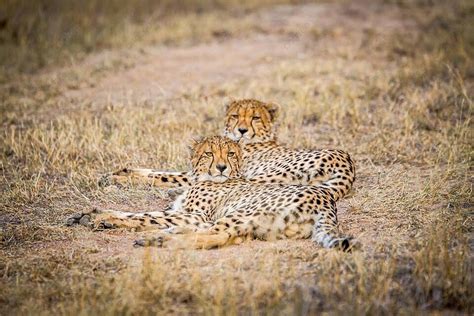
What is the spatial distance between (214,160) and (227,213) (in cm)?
62

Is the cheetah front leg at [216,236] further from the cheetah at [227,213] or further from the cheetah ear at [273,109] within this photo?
the cheetah ear at [273,109]

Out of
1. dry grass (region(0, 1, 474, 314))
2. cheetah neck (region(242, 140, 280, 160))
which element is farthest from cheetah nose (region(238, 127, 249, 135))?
dry grass (region(0, 1, 474, 314))

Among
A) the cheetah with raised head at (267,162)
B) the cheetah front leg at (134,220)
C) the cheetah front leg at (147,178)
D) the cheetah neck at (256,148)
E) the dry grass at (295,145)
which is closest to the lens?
the dry grass at (295,145)

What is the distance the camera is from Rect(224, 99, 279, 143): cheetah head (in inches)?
236

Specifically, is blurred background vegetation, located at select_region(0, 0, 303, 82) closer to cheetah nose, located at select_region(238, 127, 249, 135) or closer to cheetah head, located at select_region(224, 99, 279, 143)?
cheetah head, located at select_region(224, 99, 279, 143)

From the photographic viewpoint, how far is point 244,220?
422cm

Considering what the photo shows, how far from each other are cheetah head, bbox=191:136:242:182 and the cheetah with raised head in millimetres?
271

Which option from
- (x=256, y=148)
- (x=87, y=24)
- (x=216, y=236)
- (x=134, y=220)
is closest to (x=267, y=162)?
(x=256, y=148)

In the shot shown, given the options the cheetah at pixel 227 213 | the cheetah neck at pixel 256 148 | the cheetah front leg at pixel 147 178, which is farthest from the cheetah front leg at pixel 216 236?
the cheetah neck at pixel 256 148

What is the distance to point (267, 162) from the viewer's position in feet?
18.3

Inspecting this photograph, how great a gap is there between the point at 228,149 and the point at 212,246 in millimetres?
1166

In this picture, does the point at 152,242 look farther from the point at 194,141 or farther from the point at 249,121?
the point at 249,121

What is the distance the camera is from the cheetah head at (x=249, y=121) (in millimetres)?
5984

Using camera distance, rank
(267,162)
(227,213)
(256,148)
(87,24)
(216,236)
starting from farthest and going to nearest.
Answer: (87,24) < (256,148) < (267,162) < (227,213) < (216,236)
